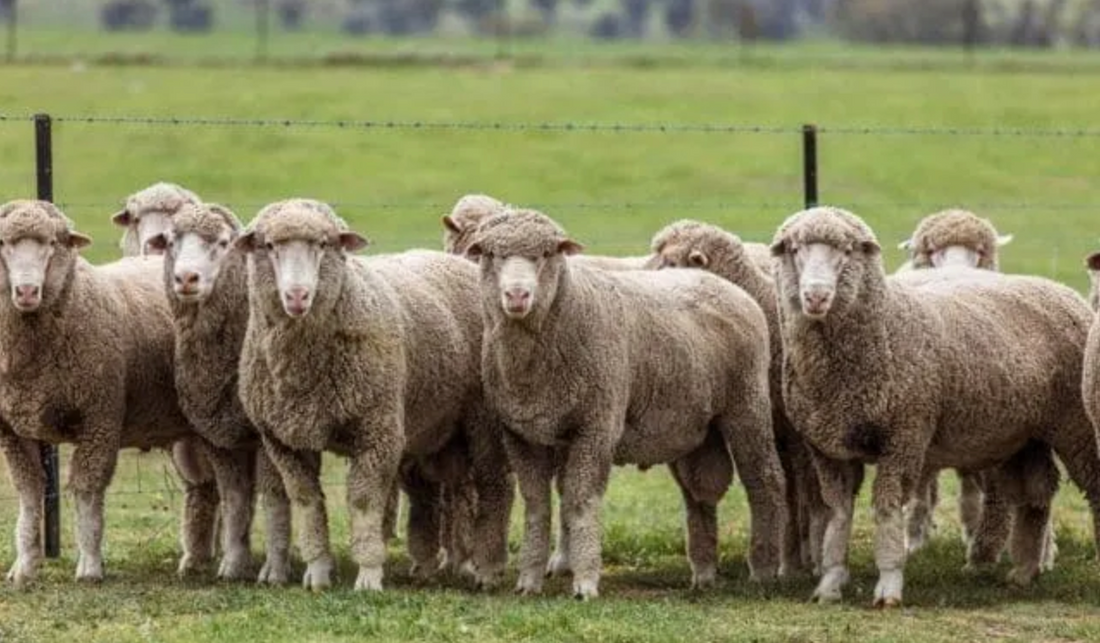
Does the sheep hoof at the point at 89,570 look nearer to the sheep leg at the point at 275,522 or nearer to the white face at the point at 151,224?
the sheep leg at the point at 275,522

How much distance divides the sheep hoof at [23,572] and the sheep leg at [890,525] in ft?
14.6

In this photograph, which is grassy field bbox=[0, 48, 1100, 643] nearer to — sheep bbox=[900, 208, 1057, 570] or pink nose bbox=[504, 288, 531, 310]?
sheep bbox=[900, 208, 1057, 570]

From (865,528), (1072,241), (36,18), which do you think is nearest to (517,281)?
(865,528)

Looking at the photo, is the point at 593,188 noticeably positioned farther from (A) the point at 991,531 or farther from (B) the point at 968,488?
(A) the point at 991,531

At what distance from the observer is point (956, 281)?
13805 mm

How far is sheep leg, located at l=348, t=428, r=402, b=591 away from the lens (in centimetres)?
1236

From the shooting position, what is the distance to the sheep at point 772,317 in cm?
1412

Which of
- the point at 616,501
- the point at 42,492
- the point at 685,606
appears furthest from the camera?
the point at 616,501

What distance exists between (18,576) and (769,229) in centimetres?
2415

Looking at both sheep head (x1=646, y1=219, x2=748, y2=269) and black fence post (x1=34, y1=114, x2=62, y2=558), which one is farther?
sheep head (x1=646, y1=219, x2=748, y2=269)

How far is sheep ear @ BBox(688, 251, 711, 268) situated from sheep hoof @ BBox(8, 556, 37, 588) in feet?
14.4

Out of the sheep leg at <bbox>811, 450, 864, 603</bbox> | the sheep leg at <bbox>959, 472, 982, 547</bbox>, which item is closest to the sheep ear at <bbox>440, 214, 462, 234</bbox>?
the sheep leg at <bbox>811, 450, 864, 603</bbox>

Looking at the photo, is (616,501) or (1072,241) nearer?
(616,501)

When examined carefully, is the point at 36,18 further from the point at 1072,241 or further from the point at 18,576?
the point at 18,576
